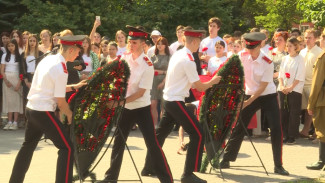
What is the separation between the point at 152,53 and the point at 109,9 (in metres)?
11.6

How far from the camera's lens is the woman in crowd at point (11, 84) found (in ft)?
52.0

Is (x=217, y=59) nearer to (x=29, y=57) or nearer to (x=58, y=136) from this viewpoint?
(x=29, y=57)

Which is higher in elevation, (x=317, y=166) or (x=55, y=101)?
(x=55, y=101)

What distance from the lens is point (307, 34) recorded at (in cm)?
1448

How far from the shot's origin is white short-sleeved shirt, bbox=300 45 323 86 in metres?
14.6

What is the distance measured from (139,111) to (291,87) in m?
5.51

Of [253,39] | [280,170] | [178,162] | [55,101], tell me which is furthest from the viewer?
[178,162]

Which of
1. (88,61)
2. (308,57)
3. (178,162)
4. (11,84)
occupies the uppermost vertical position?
(308,57)

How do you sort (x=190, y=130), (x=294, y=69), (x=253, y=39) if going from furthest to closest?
(x=294, y=69) < (x=253, y=39) < (x=190, y=130)

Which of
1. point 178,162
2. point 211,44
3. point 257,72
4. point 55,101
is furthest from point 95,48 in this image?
point 55,101

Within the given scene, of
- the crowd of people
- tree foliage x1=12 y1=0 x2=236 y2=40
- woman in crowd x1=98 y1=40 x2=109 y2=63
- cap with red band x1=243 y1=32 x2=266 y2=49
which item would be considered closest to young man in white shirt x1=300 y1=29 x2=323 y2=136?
the crowd of people

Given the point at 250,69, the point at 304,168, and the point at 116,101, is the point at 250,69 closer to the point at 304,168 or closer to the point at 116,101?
the point at 304,168

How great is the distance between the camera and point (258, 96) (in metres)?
10.9

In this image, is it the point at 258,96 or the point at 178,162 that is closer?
the point at 258,96
